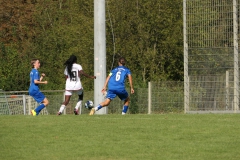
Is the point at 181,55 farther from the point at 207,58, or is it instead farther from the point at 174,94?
the point at 207,58

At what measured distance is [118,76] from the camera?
2292 cm

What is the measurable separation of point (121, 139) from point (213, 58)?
13.9 meters

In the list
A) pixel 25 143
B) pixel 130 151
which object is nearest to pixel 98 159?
pixel 130 151

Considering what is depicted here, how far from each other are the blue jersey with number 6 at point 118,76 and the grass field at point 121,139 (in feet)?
17.4

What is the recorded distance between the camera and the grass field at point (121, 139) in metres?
12.2

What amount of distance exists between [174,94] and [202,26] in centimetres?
429

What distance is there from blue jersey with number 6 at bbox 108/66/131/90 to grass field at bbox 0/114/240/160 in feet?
17.4

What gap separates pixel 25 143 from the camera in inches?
535

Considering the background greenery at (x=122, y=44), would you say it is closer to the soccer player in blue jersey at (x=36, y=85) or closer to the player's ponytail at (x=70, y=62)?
the soccer player in blue jersey at (x=36, y=85)

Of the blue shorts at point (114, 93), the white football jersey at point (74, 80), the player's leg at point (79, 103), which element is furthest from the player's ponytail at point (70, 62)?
the blue shorts at point (114, 93)

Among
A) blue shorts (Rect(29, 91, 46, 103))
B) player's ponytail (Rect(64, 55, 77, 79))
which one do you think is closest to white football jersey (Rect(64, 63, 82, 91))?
player's ponytail (Rect(64, 55, 77, 79))

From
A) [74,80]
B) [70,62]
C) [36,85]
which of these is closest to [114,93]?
[74,80]

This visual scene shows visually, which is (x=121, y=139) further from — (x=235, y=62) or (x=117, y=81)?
(x=235, y=62)

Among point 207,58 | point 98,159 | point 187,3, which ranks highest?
point 187,3
